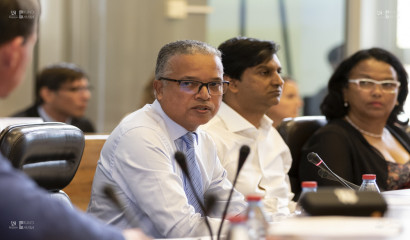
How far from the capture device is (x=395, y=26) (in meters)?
6.39

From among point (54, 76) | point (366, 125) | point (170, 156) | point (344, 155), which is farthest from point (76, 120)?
point (170, 156)

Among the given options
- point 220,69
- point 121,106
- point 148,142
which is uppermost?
point 220,69

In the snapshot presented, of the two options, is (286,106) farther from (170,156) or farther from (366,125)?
(170,156)

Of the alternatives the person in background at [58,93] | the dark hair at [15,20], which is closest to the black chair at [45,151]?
the dark hair at [15,20]

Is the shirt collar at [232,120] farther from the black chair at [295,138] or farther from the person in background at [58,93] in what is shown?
the person in background at [58,93]

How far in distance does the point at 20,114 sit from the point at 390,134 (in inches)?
121

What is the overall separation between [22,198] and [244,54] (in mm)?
2011

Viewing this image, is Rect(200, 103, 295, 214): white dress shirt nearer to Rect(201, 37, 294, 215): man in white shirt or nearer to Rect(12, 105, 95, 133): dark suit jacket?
Rect(201, 37, 294, 215): man in white shirt

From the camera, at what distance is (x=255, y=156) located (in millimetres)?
2971

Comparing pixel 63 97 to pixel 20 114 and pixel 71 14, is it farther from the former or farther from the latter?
pixel 71 14

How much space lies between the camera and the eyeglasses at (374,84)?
353 cm

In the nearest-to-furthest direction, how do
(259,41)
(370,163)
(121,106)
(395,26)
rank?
(259,41) < (370,163) < (121,106) < (395,26)

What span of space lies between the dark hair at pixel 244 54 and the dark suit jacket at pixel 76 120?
275cm

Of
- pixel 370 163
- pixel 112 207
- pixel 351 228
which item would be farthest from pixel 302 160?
pixel 351 228
